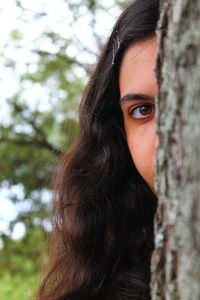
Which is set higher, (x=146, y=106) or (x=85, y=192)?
(x=146, y=106)

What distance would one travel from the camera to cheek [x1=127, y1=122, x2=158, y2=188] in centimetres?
177

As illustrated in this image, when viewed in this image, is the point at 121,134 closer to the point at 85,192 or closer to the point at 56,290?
the point at 85,192

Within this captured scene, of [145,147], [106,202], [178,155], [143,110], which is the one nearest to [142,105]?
[143,110]

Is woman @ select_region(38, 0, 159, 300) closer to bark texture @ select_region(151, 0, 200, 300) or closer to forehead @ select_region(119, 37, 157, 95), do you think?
forehead @ select_region(119, 37, 157, 95)

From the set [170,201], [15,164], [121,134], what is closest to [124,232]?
[121,134]

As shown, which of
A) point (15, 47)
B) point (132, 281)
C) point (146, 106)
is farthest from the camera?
point (15, 47)

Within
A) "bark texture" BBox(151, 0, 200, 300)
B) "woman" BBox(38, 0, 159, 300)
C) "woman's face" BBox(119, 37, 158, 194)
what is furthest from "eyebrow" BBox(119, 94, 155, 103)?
"bark texture" BBox(151, 0, 200, 300)

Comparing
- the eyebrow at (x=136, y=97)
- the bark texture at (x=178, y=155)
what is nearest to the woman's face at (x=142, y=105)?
the eyebrow at (x=136, y=97)

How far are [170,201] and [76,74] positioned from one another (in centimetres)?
532

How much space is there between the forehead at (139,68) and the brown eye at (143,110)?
44 millimetres

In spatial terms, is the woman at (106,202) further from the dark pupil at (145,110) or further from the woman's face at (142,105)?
the dark pupil at (145,110)

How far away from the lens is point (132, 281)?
2119 millimetres

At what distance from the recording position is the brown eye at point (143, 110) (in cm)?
179

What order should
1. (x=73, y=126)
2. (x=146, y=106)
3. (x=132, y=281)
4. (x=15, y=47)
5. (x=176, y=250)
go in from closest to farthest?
(x=176, y=250), (x=146, y=106), (x=132, y=281), (x=73, y=126), (x=15, y=47)
